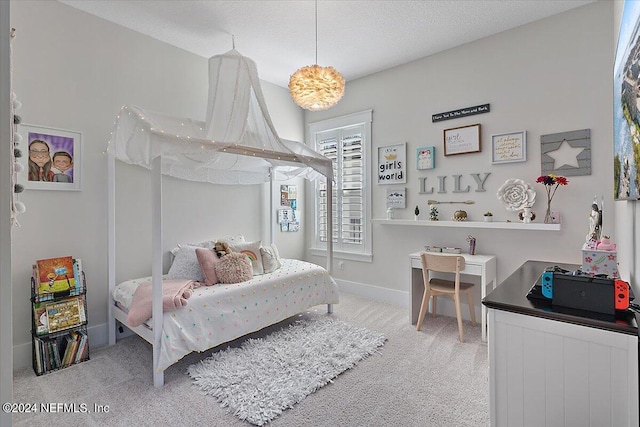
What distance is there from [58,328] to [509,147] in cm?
433

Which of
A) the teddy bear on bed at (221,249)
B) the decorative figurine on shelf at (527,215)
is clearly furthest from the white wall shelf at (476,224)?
the teddy bear on bed at (221,249)

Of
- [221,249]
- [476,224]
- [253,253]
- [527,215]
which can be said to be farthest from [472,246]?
[221,249]

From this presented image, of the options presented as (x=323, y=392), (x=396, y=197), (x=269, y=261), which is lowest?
(x=323, y=392)

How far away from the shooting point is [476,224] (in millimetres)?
3211

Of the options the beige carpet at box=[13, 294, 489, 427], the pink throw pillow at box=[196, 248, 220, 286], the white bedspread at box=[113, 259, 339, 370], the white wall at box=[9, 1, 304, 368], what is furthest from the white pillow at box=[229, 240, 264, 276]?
the beige carpet at box=[13, 294, 489, 427]

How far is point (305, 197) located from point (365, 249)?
4.31 ft

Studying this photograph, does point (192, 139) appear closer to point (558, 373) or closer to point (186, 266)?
point (186, 266)

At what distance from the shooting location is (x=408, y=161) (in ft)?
13.0

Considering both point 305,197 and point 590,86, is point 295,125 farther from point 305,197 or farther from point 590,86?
point 590,86

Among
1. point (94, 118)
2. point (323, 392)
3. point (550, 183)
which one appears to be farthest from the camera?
point (94, 118)

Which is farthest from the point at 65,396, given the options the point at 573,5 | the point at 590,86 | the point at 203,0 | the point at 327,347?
the point at 573,5

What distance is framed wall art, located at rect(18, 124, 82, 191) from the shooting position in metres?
2.60

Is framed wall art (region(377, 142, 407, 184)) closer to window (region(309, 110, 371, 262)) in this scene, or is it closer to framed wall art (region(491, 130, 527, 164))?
window (region(309, 110, 371, 262))

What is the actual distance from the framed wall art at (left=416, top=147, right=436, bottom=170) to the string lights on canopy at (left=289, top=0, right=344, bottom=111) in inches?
57.4
